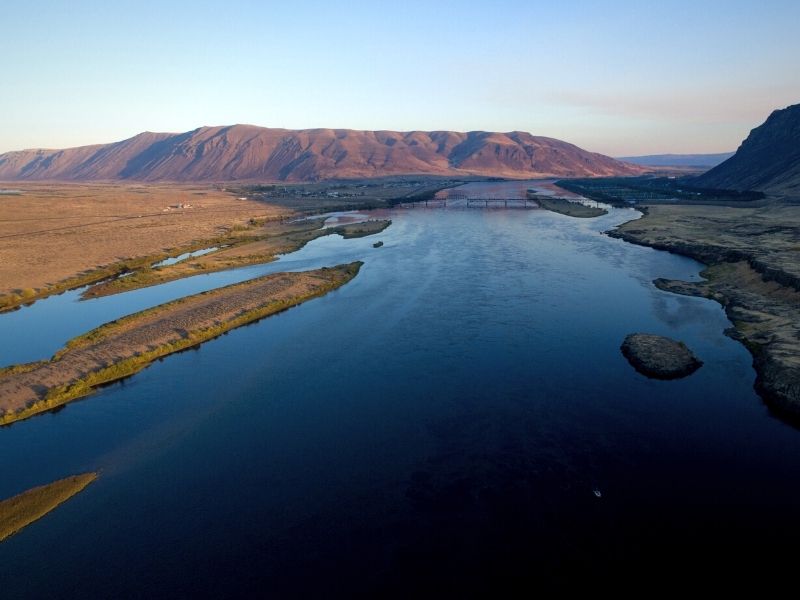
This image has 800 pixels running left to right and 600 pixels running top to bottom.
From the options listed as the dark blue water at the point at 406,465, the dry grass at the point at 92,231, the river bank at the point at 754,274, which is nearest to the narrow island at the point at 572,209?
the river bank at the point at 754,274

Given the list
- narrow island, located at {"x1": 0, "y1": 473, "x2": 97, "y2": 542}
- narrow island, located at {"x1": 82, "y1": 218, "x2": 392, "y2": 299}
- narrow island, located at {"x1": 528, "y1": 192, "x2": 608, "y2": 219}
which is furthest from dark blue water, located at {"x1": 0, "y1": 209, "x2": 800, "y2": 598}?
narrow island, located at {"x1": 528, "y1": 192, "x2": 608, "y2": 219}

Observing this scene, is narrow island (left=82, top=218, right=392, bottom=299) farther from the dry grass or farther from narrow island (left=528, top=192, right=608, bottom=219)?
narrow island (left=528, top=192, right=608, bottom=219)

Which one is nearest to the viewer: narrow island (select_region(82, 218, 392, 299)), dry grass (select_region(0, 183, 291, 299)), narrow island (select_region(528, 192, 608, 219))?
narrow island (select_region(82, 218, 392, 299))

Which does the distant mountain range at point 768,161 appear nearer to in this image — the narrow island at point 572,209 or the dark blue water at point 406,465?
the narrow island at point 572,209

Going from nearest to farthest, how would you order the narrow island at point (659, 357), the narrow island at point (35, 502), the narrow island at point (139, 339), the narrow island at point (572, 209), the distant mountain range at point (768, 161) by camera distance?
the narrow island at point (35, 502) → the narrow island at point (139, 339) → the narrow island at point (659, 357) → the narrow island at point (572, 209) → the distant mountain range at point (768, 161)

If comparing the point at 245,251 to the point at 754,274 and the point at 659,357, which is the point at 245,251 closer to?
the point at 659,357

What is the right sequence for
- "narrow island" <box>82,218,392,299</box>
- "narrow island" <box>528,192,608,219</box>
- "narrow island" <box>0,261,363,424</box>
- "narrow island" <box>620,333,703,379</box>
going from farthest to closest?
"narrow island" <box>528,192,608,219</box>
"narrow island" <box>82,218,392,299</box>
"narrow island" <box>620,333,703,379</box>
"narrow island" <box>0,261,363,424</box>

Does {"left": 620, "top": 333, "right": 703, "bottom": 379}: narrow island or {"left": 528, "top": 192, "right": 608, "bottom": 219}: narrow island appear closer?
{"left": 620, "top": 333, "right": 703, "bottom": 379}: narrow island

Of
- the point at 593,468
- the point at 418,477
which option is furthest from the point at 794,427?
the point at 418,477
